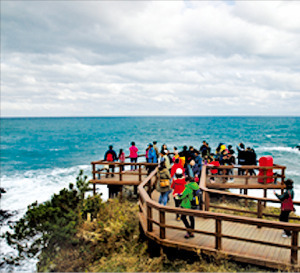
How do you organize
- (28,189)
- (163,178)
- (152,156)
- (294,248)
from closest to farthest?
(294,248) < (163,178) < (152,156) < (28,189)

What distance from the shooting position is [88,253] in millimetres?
8219

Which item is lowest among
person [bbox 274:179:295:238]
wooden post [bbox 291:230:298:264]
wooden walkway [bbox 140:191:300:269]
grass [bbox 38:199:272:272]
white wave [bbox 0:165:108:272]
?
white wave [bbox 0:165:108:272]

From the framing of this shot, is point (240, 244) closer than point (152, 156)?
Yes

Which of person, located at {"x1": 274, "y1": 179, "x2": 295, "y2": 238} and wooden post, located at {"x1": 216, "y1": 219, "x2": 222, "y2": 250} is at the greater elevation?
person, located at {"x1": 274, "y1": 179, "x2": 295, "y2": 238}

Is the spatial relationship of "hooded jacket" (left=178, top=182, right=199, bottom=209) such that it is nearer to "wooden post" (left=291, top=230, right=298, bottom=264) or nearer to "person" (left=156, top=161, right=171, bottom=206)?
"person" (left=156, top=161, right=171, bottom=206)

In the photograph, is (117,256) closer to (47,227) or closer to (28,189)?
(47,227)

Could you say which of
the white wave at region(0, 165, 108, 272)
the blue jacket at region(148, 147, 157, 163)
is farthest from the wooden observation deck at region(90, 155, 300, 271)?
the white wave at region(0, 165, 108, 272)

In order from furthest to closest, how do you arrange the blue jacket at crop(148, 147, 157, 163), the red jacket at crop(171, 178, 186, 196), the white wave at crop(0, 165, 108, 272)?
the blue jacket at crop(148, 147, 157, 163), the white wave at crop(0, 165, 108, 272), the red jacket at crop(171, 178, 186, 196)

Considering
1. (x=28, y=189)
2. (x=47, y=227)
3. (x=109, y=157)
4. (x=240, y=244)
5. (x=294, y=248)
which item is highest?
(x=109, y=157)

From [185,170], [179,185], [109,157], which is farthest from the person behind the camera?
[109,157]

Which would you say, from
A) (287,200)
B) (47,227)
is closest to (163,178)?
(287,200)

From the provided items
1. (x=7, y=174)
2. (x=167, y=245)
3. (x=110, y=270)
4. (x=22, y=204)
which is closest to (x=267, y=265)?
(x=167, y=245)

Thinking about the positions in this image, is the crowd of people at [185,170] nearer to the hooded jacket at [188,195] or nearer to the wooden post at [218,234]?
the hooded jacket at [188,195]

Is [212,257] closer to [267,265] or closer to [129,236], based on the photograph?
[267,265]
